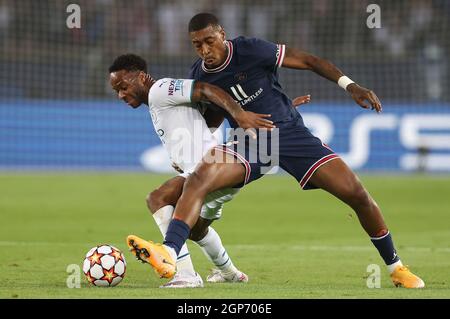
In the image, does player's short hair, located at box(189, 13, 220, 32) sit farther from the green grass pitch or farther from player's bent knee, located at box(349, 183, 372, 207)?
the green grass pitch

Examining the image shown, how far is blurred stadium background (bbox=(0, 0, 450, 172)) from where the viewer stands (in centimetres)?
1948

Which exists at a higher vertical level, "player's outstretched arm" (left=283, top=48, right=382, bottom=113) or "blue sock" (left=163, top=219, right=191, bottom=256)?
"player's outstretched arm" (left=283, top=48, right=382, bottom=113)

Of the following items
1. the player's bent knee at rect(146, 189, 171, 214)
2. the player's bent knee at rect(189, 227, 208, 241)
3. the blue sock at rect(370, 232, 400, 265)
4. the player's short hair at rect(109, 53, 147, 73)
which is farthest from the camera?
the player's bent knee at rect(189, 227, 208, 241)

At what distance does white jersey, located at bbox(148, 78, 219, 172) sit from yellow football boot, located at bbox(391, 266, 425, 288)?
1749mm

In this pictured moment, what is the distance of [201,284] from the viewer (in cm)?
744

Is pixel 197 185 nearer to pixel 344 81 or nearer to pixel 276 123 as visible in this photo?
pixel 276 123

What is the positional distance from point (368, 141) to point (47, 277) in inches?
495

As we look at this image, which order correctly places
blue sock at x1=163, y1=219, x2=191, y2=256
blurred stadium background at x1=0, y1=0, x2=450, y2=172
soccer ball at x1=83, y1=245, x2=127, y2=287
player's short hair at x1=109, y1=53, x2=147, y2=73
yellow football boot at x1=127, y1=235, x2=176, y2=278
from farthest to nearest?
blurred stadium background at x1=0, y1=0, x2=450, y2=172
player's short hair at x1=109, y1=53, x2=147, y2=73
soccer ball at x1=83, y1=245, x2=127, y2=287
blue sock at x1=163, y1=219, x2=191, y2=256
yellow football boot at x1=127, y1=235, x2=176, y2=278

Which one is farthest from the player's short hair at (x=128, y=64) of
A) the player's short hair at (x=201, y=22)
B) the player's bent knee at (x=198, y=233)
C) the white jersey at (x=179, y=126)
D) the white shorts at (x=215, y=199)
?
the player's bent knee at (x=198, y=233)

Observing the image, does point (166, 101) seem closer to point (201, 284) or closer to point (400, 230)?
point (201, 284)

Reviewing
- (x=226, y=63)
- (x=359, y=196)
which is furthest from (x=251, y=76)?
(x=359, y=196)

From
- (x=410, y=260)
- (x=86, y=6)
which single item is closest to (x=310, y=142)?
(x=410, y=260)

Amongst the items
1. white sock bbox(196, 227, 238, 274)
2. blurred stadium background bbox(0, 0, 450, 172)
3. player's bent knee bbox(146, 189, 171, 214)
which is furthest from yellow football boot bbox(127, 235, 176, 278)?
blurred stadium background bbox(0, 0, 450, 172)

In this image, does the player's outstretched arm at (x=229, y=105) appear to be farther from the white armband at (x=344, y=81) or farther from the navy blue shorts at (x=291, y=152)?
the white armband at (x=344, y=81)
